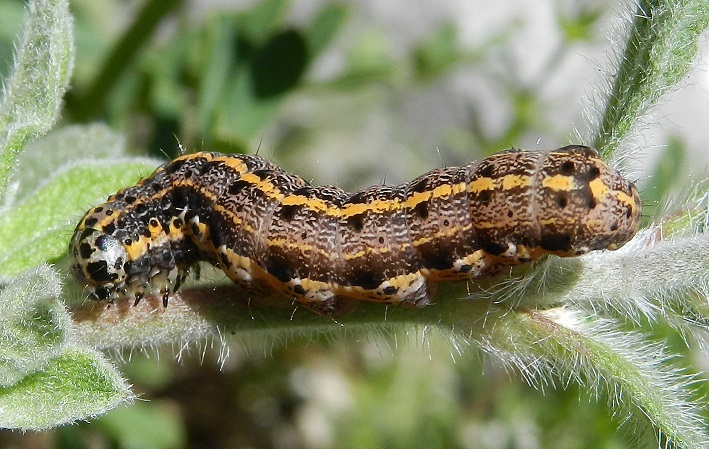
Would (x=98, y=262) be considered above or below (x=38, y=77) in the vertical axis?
A: below

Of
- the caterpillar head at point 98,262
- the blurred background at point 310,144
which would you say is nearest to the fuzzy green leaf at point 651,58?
the blurred background at point 310,144

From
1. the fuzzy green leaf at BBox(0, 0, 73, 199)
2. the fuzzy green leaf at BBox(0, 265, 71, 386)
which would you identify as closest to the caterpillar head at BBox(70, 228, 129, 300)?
the fuzzy green leaf at BBox(0, 0, 73, 199)

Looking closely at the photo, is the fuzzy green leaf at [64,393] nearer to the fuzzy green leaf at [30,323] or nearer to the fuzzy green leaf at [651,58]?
the fuzzy green leaf at [30,323]

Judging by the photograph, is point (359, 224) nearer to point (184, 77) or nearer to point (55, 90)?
point (55, 90)

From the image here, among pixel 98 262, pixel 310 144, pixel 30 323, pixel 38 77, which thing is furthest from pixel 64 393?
pixel 310 144

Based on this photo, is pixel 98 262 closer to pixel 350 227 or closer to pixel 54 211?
pixel 54 211

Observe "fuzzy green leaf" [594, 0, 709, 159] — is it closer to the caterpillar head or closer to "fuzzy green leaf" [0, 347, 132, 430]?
"fuzzy green leaf" [0, 347, 132, 430]

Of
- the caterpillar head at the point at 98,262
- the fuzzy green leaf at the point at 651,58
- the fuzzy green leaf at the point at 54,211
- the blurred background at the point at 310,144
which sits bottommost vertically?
the blurred background at the point at 310,144
